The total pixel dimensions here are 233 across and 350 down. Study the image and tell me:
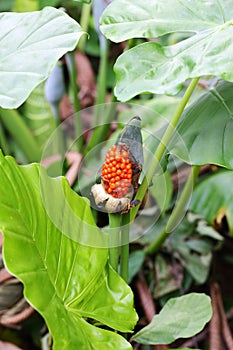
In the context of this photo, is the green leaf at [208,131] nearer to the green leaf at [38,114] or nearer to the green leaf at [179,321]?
the green leaf at [179,321]

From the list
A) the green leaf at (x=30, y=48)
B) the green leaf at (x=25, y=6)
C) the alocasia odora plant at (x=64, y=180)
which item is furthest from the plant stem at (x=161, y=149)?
the green leaf at (x=25, y=6)

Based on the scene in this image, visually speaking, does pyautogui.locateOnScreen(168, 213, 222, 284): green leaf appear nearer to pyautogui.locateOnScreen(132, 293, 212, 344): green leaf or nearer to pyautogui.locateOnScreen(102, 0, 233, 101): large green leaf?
pyautogui.locateOnScreen(132, 293, 212, 344): green leaf

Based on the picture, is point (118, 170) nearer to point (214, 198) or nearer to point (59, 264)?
point (59, 264)

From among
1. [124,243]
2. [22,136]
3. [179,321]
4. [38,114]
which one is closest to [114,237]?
[124,243]

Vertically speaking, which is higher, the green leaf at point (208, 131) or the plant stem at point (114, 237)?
the green leaf at point (208, 131)

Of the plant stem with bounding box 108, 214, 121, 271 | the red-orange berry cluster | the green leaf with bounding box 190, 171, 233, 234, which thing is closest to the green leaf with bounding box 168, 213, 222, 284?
the green leaf with bounding box 190, 171, 233, 234

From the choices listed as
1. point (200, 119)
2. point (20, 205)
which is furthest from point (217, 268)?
point (20, 205)

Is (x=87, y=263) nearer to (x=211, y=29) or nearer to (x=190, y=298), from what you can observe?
(x=190, y=298)
